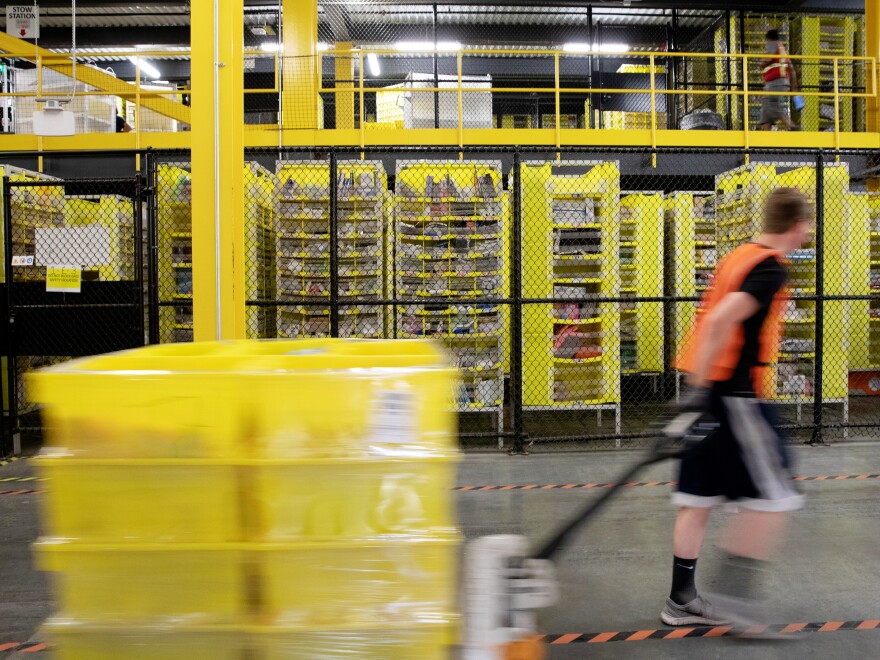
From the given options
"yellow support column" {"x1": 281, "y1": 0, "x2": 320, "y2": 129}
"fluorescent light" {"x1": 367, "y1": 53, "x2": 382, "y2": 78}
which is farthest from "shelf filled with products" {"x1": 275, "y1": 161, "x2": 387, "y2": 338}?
"fluorescent light" {"x1": 367, "y1": 53, "x2": 382, "y2": 78}

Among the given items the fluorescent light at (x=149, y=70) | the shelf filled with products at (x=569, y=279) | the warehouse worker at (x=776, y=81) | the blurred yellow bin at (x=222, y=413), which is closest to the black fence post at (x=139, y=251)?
the shelf filled with products at (x=569, y=279)

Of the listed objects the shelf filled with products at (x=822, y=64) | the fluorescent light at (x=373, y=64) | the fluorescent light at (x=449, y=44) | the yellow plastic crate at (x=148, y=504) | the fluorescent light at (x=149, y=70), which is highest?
the fluorescent light at (x=149, y=70)

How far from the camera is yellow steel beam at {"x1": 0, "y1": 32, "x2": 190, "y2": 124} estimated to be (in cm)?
1008

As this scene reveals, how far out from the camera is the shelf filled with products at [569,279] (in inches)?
307

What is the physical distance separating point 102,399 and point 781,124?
14203mm

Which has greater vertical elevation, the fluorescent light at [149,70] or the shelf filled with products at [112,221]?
the fluorescent light at [149,70]

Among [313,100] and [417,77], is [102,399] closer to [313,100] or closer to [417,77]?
[313,100]

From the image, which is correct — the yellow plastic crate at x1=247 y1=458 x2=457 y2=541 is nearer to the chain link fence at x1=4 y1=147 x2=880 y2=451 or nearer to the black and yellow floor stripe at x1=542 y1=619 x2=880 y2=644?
the black and yellow floor stripe at x1=542 y1=619 x2=880 y2=644

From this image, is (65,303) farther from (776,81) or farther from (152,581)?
(776,81)

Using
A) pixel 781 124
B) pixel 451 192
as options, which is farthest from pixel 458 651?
pixel 781 124

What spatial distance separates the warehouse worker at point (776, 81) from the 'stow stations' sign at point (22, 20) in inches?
525

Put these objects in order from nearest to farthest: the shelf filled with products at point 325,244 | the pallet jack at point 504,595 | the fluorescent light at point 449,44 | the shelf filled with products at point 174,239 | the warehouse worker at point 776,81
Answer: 1. the pallet jack at point 504,595
2. the shelf filled with products at point 325,244
3. the shelf filled with products at point 174,239
4. the warehouse worker at point 776,81
5. the fluorescent light at point 449,44

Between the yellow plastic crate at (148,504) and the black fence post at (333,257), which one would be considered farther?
the black fence post at (333,257)

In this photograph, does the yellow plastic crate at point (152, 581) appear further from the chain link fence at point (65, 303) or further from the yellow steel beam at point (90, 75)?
the yellow steel beam at point (90, 75)
